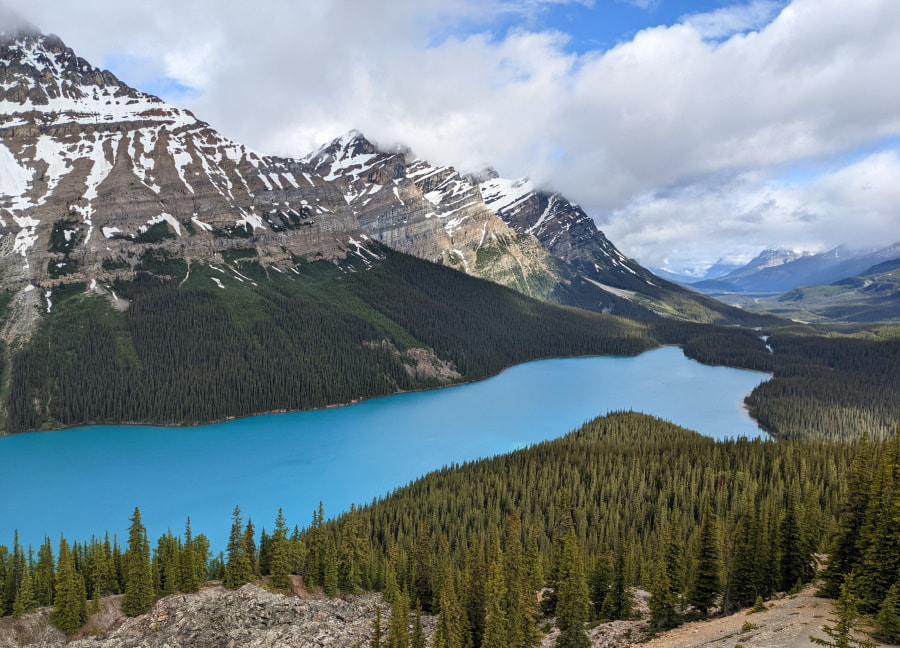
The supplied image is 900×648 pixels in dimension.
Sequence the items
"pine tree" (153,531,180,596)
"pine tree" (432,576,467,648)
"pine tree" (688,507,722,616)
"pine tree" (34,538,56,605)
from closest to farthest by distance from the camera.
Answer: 1. "pine tree" (432,576,467,648)
2. "pine tree" (688,507,722,616)
3. "pine tree" (34,538,56,605)
4. "pine tree" (153,531,180,596)

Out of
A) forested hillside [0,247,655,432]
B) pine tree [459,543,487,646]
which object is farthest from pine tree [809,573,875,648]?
forested hillside [0,247,655,432]

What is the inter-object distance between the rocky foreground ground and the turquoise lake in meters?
24.3

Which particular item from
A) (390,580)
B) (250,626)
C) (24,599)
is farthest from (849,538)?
(24,599)

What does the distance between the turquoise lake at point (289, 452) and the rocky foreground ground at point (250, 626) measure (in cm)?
2426

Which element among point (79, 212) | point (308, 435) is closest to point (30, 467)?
point (308, 435)

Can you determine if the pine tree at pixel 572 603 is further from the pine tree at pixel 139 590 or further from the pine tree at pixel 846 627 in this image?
the pine tree at pixel 139 590

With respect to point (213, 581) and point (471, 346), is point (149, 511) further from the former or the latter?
point (471, 346)

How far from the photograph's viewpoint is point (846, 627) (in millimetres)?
21312

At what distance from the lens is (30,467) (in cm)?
8894

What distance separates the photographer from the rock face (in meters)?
35.5

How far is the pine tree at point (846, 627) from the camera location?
20.9 m

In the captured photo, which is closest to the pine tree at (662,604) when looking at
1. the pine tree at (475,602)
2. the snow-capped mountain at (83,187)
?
the pine tree at (475,602)

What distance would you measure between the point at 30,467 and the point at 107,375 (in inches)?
1432

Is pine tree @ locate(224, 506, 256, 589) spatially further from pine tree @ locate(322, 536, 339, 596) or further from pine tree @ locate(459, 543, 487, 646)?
pine tree @ locate(459, 543, 487, 646)
